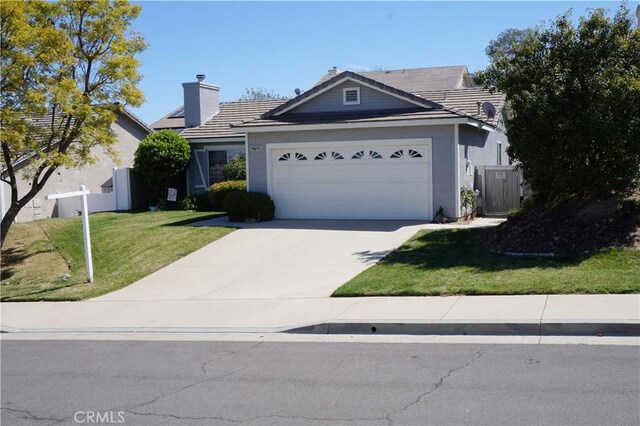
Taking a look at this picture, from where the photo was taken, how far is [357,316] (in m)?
10.1

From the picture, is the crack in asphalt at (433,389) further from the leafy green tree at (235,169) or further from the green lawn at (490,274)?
the leafy green tree at (235,169)

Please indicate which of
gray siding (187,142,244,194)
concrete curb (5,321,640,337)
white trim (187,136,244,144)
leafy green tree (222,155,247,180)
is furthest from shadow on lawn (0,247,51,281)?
white trim (187,136,244,144)

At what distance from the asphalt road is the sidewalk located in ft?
2.41

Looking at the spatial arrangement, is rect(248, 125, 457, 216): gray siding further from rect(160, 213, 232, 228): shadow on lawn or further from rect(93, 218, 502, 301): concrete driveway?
rect(160, 213, 232, 228): shadow on lawn

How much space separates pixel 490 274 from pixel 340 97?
11.2 meters

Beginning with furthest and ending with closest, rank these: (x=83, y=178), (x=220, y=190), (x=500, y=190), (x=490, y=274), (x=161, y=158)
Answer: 1. (x=83, y=178)
2. (x=161, y=158)
3. (x=220, y=190)
4. (x=500, y=190)
5. (x=490, y=274)

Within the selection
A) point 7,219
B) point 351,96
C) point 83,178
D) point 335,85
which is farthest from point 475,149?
point 83,178

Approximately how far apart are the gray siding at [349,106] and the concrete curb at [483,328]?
1230cm

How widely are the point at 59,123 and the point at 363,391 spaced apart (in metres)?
13.9

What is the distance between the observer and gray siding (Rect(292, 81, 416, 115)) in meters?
21.2

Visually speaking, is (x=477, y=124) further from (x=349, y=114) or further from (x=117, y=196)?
(x=117, y=196)

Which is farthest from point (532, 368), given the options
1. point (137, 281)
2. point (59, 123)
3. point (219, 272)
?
point (59, 123)

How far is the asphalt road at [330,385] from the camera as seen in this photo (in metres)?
6.04

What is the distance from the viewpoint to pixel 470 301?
413 inches
